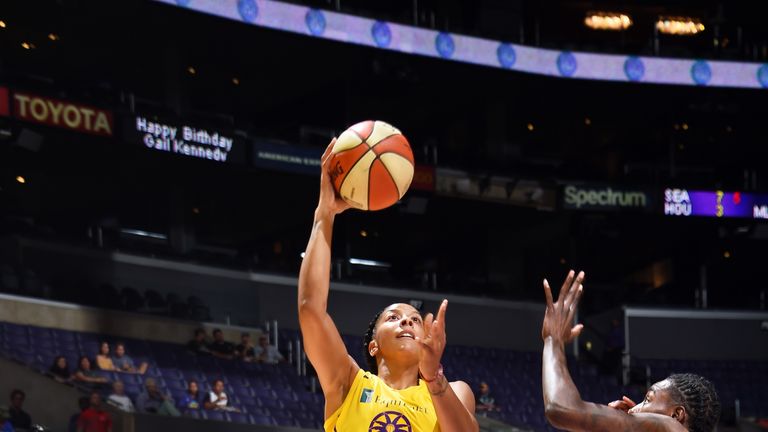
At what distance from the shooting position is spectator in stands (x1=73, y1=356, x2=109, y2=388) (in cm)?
1593

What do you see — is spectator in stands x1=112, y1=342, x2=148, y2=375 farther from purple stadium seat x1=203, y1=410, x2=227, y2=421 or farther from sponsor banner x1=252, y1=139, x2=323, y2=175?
sponsor banner x1=252, y1=139, x2=323, y2=175

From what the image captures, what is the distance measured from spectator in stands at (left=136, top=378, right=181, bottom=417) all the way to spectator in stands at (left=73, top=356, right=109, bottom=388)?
1.78 ft

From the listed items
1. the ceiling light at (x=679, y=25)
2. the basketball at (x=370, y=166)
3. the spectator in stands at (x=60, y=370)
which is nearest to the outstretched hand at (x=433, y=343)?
the basketball at (x=370, y=166)

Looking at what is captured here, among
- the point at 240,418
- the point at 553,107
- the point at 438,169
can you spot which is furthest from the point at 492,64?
the point at 240,418

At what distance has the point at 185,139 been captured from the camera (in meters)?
22.3

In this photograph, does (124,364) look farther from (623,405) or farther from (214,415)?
(623,405)

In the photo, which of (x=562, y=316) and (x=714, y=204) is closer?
(x=562, y=316)

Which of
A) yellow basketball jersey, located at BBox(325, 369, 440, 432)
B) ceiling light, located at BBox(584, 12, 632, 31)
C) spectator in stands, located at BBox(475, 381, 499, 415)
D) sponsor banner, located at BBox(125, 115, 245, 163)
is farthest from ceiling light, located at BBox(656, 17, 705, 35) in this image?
yellow basketball jersey, located at BBox(325, 369, 440, 432)

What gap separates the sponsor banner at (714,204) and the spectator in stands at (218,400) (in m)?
13.3

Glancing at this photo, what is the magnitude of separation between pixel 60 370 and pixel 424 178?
10934mm

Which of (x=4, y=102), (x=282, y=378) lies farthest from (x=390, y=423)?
(x=4, y=102)

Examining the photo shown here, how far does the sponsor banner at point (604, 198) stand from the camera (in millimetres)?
26844

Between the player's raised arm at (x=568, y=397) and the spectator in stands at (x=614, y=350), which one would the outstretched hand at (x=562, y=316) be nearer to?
the player's raised arm at (x=568, y=397)

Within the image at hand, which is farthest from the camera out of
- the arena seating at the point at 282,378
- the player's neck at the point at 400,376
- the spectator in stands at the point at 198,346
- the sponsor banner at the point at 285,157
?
the sponsor banner at the point at 285,157
